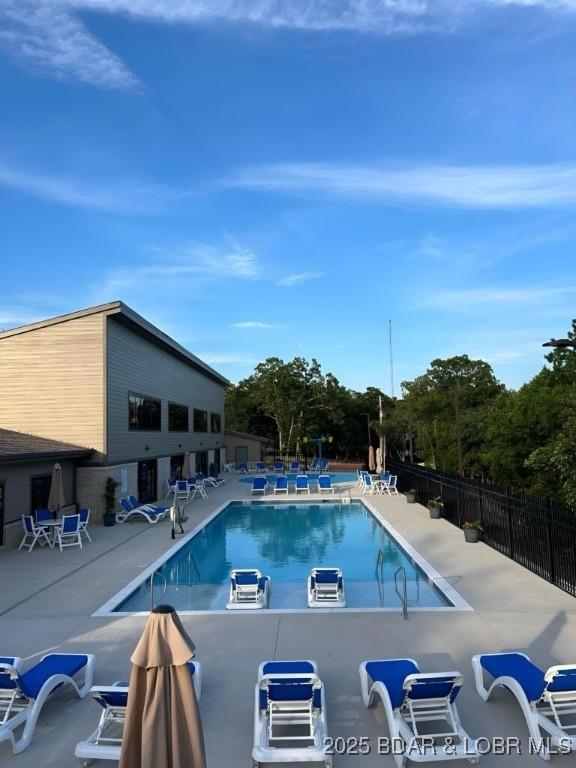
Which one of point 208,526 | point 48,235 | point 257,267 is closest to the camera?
point 208,526

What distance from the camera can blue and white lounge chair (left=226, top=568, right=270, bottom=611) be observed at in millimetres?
8945

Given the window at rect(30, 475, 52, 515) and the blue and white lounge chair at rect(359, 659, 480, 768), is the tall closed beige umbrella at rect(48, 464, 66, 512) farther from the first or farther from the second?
the blue and white lounge chair at rect(359, 659, 480, 768)

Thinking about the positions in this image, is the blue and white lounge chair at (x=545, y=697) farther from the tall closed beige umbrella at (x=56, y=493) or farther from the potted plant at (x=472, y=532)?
the tall closed beige umbrella at (x=56, y=493)

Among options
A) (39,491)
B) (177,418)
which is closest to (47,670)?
(39,491)

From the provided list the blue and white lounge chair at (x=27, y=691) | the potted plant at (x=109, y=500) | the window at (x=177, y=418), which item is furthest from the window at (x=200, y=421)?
the blue and white lounge chair at (x=27, y=691)

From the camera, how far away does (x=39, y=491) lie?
15.1 meters

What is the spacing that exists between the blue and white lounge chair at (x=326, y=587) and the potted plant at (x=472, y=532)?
5088 millimetres

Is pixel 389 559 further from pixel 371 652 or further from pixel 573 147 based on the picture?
pixel 573 147

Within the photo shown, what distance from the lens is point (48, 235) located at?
865 inches

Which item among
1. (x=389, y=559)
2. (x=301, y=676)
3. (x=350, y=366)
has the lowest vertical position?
(x=389, y=559)

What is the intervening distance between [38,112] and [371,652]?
1689 cm

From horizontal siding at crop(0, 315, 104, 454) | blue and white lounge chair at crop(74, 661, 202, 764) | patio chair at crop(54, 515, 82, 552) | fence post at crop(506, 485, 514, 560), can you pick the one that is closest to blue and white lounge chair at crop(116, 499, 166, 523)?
horizontal siding at crop(0, 315, 104, 454)

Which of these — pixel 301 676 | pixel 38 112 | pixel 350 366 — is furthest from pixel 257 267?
pixel 301 676

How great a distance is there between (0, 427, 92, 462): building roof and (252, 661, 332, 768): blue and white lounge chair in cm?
967
